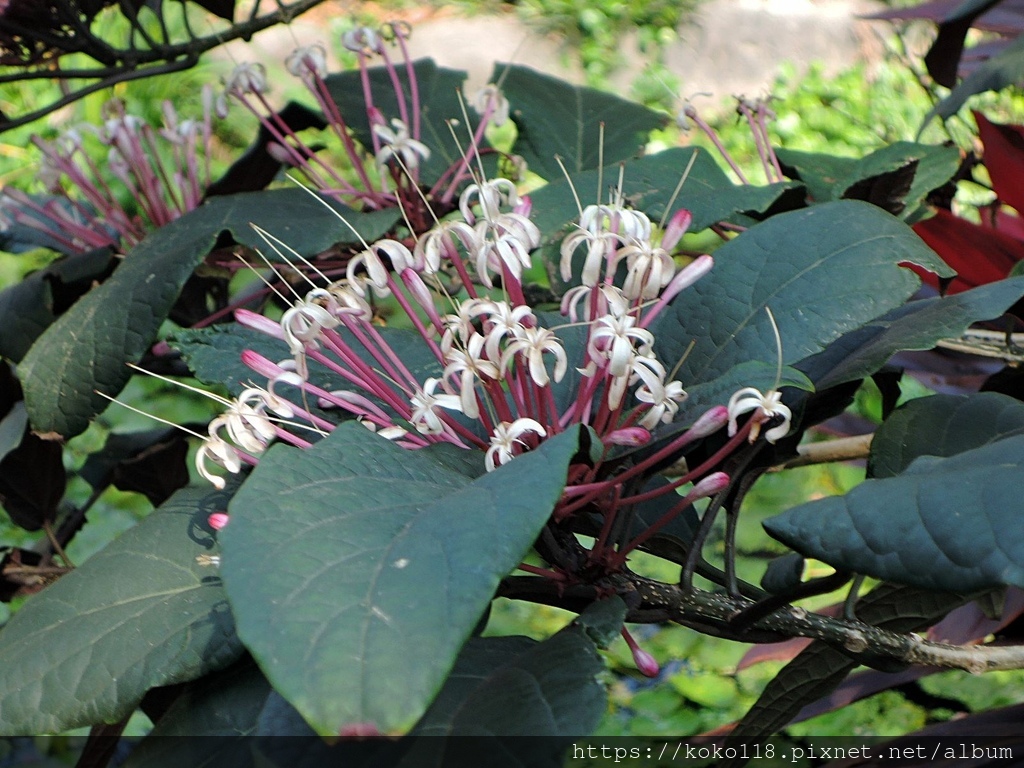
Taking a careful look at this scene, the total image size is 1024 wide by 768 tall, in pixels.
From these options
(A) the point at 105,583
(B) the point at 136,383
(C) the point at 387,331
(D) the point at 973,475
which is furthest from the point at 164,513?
(B) the point at 136,383

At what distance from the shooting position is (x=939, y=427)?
0.56 m

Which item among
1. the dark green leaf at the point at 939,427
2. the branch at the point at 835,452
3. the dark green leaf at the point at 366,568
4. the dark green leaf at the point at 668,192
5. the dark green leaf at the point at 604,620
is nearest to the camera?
the dark green leaf at the point at 366,568

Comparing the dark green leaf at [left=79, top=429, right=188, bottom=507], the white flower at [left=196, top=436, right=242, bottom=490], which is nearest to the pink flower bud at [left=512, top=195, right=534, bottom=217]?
the white flower at [left=196, top=436, right=242, bottom=490]

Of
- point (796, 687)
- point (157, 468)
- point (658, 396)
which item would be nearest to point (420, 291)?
point (658, 396)

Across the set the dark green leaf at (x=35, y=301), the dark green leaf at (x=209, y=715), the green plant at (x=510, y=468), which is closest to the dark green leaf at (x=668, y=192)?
the green plant at (x=510, y=468)

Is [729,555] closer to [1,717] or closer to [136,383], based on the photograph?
[1,717]

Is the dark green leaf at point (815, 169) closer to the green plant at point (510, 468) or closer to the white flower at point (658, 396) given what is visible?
the green plant at point (510, 468)

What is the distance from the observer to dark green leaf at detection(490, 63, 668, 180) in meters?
0.87

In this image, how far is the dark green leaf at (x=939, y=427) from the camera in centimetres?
53

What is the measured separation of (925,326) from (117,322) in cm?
50

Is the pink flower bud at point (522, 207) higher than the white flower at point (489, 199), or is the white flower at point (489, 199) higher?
the white flower at point (489, 199)

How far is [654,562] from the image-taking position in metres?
1.92

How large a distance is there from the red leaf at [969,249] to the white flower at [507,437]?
542 millimetres

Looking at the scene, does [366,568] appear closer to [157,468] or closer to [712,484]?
[712,484]
